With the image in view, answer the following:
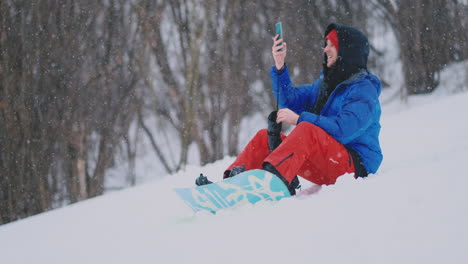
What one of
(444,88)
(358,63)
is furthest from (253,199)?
(444,88)

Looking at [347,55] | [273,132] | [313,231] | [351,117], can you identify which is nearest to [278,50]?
[347,55]

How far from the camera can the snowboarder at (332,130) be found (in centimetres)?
245

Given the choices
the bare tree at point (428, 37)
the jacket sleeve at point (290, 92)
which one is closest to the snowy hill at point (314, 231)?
the jacket sleeve at point (290, 92)

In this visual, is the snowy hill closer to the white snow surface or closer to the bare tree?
the white snow surface

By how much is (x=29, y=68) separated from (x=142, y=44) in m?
1.94

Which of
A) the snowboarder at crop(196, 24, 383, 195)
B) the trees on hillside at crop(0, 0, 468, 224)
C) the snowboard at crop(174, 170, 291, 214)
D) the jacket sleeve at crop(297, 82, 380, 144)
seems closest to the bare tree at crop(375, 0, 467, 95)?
the trees on hillside at crop(0, 0, 468, 224)

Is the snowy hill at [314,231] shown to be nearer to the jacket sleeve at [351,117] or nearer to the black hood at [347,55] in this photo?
the jacket sleeve at [351,117]

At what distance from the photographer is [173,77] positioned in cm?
812

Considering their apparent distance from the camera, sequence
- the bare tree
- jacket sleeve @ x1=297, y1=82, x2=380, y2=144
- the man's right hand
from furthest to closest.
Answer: the bare tree, the man's right hand, jacket sleeve @ x1=297, y1=82, x2=380, y2=144

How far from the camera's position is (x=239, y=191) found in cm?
247

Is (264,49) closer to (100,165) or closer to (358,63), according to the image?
(100,165)

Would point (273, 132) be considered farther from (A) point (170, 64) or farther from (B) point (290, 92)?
(A) point (170, 64)

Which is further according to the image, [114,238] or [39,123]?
[39,123]

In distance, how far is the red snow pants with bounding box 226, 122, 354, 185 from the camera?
2.40 metres
